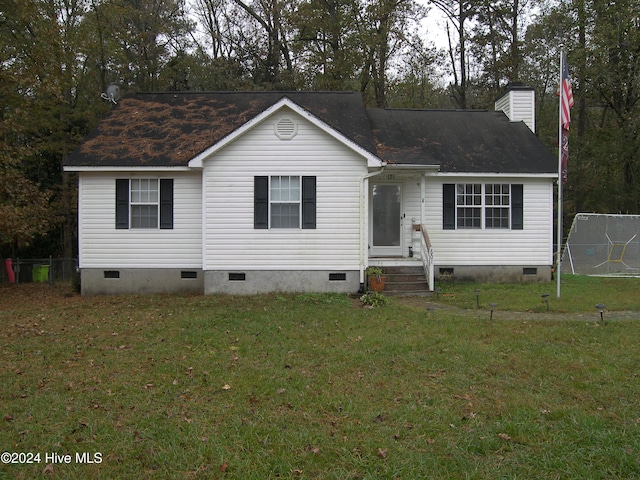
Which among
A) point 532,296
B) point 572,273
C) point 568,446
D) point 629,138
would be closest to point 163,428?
point 568,446

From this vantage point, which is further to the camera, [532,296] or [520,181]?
[520,181]

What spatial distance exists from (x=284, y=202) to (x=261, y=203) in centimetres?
60

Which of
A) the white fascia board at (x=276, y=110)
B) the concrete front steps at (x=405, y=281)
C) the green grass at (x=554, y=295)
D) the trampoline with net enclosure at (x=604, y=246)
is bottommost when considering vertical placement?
the green grass at (x=554, y=295)

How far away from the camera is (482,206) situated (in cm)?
1568

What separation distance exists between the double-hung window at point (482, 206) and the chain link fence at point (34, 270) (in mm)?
13706

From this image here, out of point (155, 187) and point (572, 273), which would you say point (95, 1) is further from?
point (572, 273)

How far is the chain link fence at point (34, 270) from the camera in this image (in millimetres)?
19781

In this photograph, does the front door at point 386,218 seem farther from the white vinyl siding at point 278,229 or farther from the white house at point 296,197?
the white vinyl siding at point 278,229

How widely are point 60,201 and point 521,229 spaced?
1852 centimetres

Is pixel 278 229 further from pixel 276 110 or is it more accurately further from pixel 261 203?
pixel 276 110

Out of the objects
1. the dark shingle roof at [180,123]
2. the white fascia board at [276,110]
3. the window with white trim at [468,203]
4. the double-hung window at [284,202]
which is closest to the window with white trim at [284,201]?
the double-hung window at [284,202]

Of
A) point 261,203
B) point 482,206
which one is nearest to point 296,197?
point 261,203

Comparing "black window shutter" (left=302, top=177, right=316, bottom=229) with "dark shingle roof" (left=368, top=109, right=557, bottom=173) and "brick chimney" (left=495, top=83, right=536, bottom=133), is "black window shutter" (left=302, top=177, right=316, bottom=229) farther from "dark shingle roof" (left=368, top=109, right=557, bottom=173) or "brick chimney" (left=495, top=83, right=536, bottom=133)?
"brick chimney" (left=495, top=83, right=536, bottom=133)

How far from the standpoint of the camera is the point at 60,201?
74.1ft
